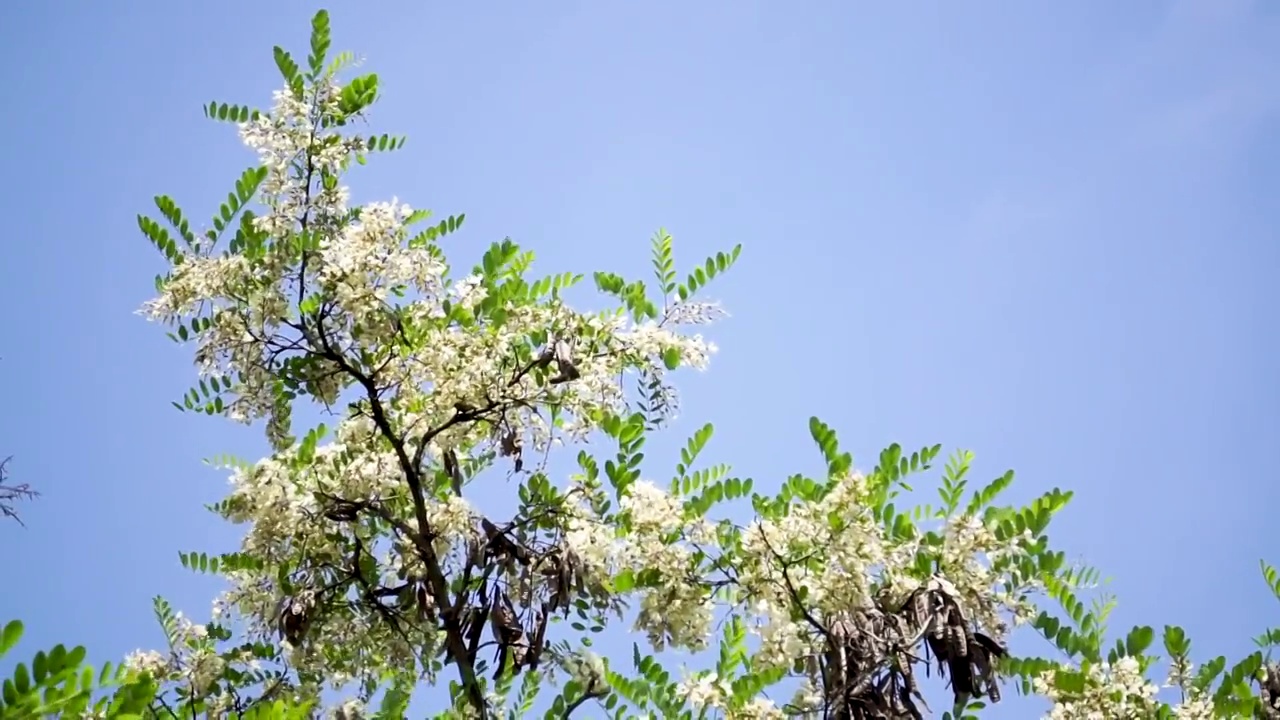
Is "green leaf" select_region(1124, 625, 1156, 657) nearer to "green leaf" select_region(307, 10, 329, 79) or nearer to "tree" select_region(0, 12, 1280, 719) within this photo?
"tree" select_region(0, 12, 1280, 719)

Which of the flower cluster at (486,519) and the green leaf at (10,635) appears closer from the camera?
the green leaf at (10,635)

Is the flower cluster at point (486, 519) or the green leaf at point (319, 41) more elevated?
the green leaf at point (319, 41)

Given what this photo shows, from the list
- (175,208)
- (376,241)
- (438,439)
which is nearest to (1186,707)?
(438,439)

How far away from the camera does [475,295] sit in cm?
494

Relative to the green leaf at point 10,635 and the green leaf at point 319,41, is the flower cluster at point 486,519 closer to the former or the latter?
the green leaf at point 319,41

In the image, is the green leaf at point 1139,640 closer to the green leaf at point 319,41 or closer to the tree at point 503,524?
the tree at point 503,524

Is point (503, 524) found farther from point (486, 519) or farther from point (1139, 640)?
point (1139, 640)

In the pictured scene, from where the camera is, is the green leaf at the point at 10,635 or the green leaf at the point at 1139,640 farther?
the green leaf at the point at 1139,640

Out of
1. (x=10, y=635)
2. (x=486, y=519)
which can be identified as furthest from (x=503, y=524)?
(x=10, y=635)

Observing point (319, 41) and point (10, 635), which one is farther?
Result: point (319, 41)

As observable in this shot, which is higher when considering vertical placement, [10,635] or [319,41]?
[319,41]

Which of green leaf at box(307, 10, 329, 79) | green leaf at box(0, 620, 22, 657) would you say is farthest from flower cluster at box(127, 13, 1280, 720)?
green leaf at box(0, 620, 22, 657)

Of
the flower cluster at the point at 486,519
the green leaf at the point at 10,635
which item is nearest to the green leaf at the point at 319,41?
the flower cluster at the point at 486,519

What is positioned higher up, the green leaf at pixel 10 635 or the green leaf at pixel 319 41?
the green leaf at pixel 319 41
